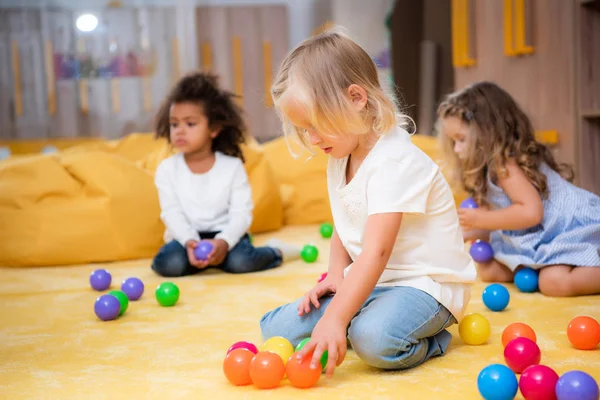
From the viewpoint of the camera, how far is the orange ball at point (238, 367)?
1.22 metres

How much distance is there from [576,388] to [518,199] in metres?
1.02

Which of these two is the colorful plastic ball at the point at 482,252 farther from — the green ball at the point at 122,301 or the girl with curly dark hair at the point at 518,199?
the green ball at the point at 122,301

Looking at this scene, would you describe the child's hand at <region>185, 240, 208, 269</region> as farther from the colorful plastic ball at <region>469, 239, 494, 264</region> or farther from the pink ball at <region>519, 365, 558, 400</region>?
the pink ball at <region>519, 365, 558, 400</region>

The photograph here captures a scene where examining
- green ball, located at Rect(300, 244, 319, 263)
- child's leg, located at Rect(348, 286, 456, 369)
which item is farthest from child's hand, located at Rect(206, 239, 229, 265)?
child's leg, located at Rect(348, 286, 456, 369)

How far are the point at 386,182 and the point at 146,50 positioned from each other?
407 cm

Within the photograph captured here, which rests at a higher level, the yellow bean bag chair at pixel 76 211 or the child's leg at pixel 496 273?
the yellow bean bag chair at pixel 76 211

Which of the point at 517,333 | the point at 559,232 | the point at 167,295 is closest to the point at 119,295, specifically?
the point at 167,295

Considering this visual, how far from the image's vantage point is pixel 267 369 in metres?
1.19

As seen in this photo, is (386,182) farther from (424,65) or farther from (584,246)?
(424,65)

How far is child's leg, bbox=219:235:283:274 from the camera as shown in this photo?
7.99 ft

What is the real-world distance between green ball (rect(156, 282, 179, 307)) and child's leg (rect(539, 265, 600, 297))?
0.97m

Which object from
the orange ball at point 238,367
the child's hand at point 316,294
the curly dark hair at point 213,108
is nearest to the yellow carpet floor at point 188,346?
the orange ball at point 238,367

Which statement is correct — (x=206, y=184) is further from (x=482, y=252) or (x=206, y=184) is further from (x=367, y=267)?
(x=367, y=267)

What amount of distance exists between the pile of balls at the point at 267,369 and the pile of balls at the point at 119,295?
1.97 ft
